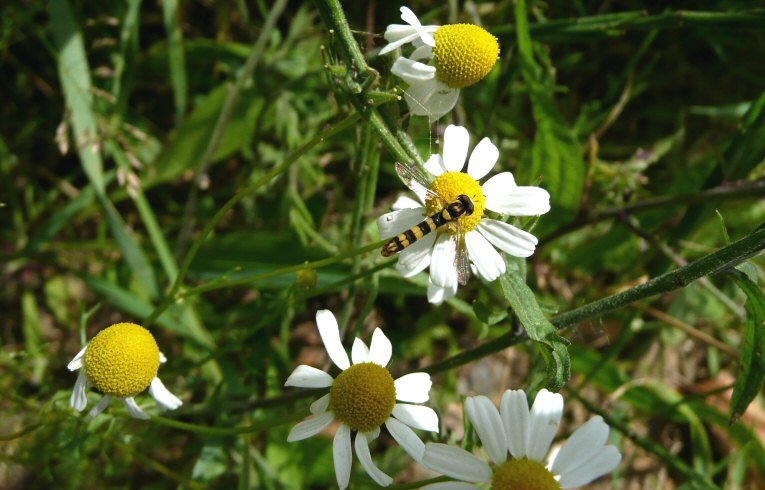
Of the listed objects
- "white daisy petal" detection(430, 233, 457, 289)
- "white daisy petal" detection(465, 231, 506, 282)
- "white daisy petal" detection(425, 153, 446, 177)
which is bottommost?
"white daisy petal" detection(430, 233, 457, 289)

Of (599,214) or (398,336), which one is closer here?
(599,214)

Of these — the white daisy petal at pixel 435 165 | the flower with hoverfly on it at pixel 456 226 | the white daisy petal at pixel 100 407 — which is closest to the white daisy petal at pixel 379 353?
the flower with hoverfly on it at pixel 456 226

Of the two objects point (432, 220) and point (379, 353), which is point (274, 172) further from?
point (379, 353)

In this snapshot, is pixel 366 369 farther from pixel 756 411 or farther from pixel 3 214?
pixel 756 411

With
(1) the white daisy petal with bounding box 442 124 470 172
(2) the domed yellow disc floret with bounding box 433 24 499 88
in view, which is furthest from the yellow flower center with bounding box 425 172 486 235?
(2) the domed yellow disc floret with bounding box 433 24 499 88

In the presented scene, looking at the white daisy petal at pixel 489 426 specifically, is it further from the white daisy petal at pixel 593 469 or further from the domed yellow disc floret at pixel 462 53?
the domed yellow disc floret at pixel 462 53

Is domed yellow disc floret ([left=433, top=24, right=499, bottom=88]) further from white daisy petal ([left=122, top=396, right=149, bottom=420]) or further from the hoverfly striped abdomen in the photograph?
white daisy petal ([left=122, top=396, right=149, bottom=420])

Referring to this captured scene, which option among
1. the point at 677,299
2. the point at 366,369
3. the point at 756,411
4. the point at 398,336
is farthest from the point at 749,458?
the point at 366,369
